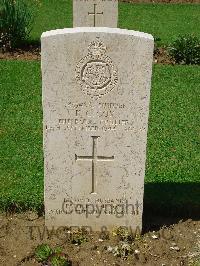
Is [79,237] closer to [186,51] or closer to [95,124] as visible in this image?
[95,124]

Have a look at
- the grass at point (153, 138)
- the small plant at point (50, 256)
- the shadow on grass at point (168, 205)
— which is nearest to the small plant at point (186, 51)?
the grass at point (153, 138)

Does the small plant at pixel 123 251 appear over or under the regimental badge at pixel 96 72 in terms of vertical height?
under

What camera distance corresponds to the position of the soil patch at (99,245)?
4.79 metres

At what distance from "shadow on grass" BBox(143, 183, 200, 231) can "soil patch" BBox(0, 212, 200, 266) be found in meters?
0.17

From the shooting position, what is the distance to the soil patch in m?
4.79

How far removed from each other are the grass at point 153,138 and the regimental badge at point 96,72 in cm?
171

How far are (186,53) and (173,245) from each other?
670 cm

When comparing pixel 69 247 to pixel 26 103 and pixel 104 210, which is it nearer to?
pixel 104 210

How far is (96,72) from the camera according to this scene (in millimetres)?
4414

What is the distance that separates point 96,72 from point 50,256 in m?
1.72

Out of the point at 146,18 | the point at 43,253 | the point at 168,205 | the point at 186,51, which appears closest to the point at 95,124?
the point at 43,253

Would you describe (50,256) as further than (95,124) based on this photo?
Yes

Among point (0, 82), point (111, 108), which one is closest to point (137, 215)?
point (111, 108)

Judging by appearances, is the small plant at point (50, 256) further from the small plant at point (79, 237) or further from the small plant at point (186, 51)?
the small plant at point (186, 51)
